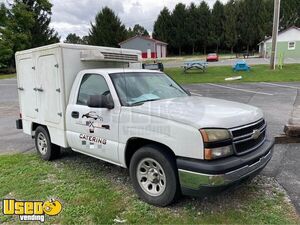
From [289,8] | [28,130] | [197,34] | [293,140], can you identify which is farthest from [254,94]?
[289,8]

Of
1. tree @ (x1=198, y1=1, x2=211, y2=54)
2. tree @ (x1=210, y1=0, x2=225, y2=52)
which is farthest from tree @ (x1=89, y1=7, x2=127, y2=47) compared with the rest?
tree @ (x1=210, y1=0, x2=225, y2=52)

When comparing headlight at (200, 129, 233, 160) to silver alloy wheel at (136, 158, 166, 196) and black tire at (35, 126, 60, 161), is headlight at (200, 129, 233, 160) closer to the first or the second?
silver alloy wheel at (136, 158, 166, 196)

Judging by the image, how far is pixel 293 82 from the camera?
18.0 m

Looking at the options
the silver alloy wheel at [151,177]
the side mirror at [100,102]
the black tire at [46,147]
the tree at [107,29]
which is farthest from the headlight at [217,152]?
the tree at [107,29]

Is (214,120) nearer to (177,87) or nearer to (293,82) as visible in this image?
(177,87)

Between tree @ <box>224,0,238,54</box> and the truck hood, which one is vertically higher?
tree @ <box>224,0,238,54</box>

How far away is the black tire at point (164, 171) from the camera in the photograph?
3.65 metres

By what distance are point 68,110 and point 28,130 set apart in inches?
73.2

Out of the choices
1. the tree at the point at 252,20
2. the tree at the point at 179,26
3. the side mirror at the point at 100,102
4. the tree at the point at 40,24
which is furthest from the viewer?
the tree at the point at 179,26

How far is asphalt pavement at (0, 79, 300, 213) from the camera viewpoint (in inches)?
191

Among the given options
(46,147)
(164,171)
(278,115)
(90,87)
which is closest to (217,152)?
(164,171)

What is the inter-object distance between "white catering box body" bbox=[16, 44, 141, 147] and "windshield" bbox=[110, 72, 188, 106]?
2.68ft

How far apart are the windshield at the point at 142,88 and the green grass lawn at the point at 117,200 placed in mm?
1374

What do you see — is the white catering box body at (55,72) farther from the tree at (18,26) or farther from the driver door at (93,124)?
the tree at (18,26)
